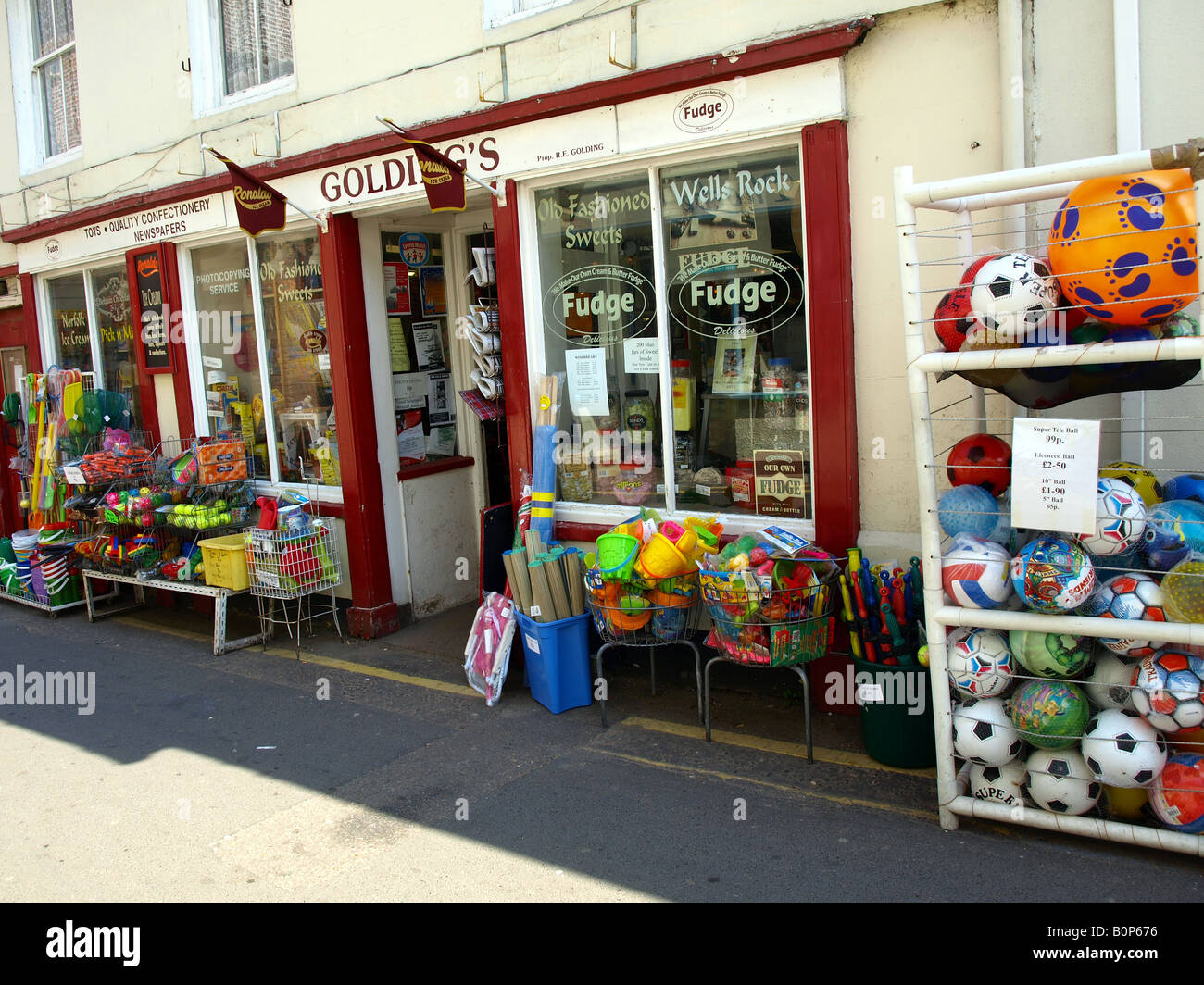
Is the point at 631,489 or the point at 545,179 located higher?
the point at 545,179

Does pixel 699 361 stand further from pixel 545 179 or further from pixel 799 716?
pixel 799 716

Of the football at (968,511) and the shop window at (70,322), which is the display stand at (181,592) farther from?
the football at (968,511)

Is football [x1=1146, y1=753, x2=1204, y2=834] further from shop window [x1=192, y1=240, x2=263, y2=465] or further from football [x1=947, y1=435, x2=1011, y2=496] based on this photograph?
shop window [x1=192, y1=240, x2=263, y2=465]

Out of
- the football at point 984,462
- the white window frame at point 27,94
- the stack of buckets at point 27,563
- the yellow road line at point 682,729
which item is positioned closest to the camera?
the football at point 984,462

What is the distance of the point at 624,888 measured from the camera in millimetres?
3857

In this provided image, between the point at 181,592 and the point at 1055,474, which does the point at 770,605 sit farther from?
the point at 181,592

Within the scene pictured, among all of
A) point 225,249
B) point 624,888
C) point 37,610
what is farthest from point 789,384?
point 37,610

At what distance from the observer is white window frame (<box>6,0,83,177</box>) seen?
393 inches

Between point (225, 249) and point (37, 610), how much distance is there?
12.7ft

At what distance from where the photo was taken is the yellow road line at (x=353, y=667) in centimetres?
631

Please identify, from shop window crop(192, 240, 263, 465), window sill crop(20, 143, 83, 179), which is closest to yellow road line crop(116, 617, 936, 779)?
shop window crop(192, 240, 263, 465)

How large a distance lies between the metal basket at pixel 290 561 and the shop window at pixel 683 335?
2.00 metres

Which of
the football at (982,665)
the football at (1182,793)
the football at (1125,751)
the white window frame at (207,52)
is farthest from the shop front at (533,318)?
the football at (1182,793)

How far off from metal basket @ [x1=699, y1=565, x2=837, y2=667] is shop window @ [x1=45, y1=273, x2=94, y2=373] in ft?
26.6
